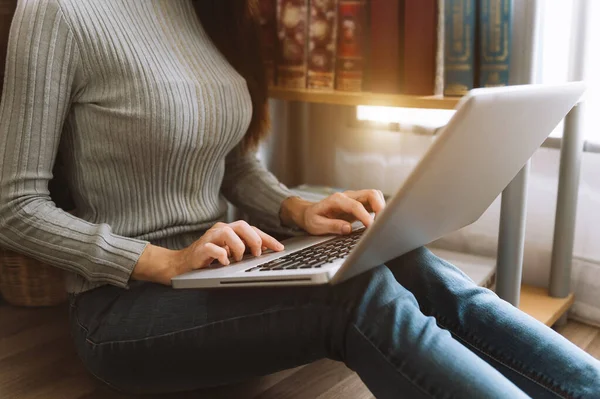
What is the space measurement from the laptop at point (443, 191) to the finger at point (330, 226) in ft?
0.13

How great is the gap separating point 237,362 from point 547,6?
103 centimetres

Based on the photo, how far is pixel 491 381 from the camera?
2.26 ft

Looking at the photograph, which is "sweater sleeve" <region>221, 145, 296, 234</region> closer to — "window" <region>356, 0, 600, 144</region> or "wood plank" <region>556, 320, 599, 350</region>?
"window" <region>356, 0, 600, 144</region>

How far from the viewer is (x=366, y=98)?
51.4 inches

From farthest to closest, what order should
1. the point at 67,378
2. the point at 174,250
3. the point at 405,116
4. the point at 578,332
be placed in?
the point at 405,116 → the point at 578,332 → the point at 67,378 → the point at 174,250

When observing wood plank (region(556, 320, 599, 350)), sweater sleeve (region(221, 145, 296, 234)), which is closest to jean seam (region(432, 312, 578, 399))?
sweater sleeve (region(221, 145, 296, 234))

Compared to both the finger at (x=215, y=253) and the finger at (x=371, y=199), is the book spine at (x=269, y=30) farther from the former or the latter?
the finger at (x=215, y=253)

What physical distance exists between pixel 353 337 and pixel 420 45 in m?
0.68

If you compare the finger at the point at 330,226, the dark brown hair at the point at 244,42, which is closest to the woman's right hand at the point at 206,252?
the finger at the point at 330,226

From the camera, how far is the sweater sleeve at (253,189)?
118 cm

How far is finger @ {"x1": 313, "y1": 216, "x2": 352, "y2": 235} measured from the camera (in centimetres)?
95

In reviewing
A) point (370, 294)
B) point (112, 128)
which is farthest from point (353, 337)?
point (112, 128)

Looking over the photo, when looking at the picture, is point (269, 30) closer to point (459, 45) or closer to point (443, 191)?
point (459, 45)

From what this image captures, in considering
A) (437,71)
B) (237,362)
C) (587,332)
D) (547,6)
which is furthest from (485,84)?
(237,362)
